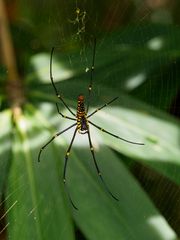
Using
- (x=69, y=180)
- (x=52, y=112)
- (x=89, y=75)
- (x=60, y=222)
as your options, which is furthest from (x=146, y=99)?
(x=60, y=222)

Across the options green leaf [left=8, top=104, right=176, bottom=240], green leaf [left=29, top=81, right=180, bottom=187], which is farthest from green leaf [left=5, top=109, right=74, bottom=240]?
green leaf [left=29, top=81, right=180, bottom=187]

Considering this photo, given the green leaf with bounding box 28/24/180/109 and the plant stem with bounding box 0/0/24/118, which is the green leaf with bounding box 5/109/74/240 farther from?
the green leaf with bounding box 28/24/180/109

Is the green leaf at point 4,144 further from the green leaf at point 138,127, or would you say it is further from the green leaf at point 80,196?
the green leaf at point 138,127

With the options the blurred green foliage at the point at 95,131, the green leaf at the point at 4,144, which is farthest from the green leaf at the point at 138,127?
the green leaf at the point at 4,144

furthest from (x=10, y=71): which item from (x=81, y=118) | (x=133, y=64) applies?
(x=133, y=64)

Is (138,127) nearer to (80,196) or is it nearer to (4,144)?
(80,196)
